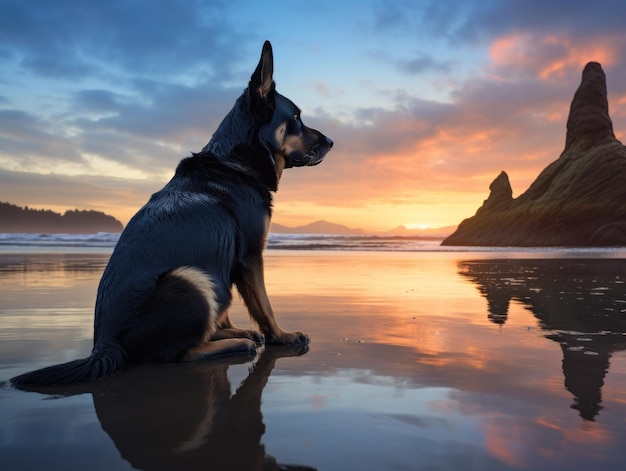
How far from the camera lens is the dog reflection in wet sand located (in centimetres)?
171

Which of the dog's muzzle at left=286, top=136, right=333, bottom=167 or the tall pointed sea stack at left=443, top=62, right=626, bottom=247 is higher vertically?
the tall pointed sea stack at left=443, top=62, right=626, bottom=247

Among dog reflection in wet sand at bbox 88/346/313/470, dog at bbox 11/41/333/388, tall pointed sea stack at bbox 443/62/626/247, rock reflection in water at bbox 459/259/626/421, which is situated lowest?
dog reflection in wet sand at bbox 88/346/313/470

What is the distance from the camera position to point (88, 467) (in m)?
1.65

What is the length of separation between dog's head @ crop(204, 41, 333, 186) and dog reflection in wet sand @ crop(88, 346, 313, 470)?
1809 mm

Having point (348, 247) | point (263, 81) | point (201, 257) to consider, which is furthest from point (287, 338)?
point (348, 247)

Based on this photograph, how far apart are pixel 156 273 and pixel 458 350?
212 centimetres

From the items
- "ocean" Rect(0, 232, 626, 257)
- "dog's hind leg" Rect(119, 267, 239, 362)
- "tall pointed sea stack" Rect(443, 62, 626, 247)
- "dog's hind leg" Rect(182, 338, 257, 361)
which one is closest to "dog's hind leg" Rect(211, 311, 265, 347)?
"dog's hind leg" Rect(182, 338, 257, 361)

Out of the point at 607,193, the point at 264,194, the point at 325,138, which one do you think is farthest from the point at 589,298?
the point at 607,193

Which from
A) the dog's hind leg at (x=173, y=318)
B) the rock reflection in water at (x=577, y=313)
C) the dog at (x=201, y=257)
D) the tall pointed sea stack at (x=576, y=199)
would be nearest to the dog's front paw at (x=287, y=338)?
the dog at (x=201, y=257)

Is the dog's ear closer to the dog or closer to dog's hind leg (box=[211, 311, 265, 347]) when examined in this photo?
the dog

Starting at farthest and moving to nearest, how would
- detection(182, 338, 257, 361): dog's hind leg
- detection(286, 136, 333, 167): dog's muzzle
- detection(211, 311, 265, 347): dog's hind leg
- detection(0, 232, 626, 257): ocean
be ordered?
detection(0, 232, 626, 257): ocean, detection(286, 136, 333, 167): dog's muzzle, detection(211, 311, 265, 347): dog's hind leg, detection(182, 338, 257, 361): dog's hind leg

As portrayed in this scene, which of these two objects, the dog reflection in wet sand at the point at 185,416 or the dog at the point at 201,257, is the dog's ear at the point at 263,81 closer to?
the dog at the point at 201,257

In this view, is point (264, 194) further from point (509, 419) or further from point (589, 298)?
point (589, 298)

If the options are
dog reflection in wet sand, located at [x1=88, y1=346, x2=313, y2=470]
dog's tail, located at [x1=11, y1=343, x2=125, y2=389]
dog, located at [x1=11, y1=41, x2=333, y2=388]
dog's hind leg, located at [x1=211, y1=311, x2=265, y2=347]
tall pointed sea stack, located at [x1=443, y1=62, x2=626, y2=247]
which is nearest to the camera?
dog reflection in wet sand, located at [x1=88, y1=346, x2=313, y2=470]
